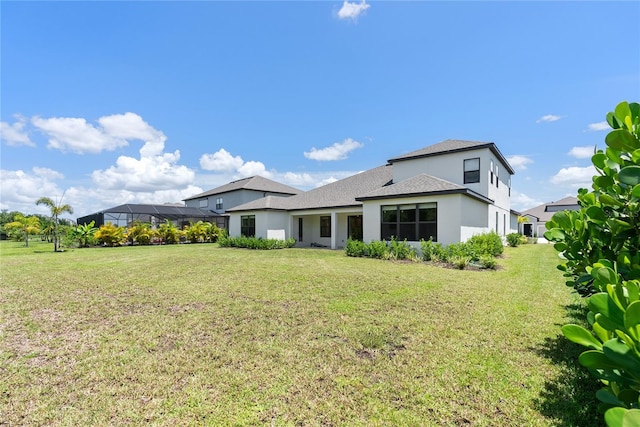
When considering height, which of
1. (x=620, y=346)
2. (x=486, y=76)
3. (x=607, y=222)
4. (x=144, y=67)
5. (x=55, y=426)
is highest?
(x=144, y=67)

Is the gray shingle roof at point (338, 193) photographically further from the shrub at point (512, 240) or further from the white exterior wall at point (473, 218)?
the shrub at point (512, 240)

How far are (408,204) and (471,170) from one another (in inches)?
230

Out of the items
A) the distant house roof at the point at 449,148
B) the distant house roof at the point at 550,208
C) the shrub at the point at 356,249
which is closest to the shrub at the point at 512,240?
the distant house roof at the point at 449,148

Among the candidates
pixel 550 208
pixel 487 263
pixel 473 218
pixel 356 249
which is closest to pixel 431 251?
pixel 487 263

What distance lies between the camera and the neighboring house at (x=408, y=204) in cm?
1484

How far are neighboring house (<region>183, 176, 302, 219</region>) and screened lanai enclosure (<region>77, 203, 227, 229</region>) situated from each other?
242cm

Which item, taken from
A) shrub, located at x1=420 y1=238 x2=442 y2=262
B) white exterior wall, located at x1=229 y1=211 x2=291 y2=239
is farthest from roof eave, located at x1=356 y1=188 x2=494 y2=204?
white exterior wall, located at x1=229 y1=211 x2=291 y2=239

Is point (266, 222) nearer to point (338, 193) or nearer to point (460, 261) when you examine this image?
point (338, 193)

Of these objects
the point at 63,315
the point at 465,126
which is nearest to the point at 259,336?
the point at 63,315

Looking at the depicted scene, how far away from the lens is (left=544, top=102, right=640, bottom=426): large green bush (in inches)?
50.1

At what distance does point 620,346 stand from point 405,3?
46.4ft

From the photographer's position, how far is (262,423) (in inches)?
112

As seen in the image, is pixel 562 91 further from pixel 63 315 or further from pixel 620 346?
pixel 63 315

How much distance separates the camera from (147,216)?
1254 inches
